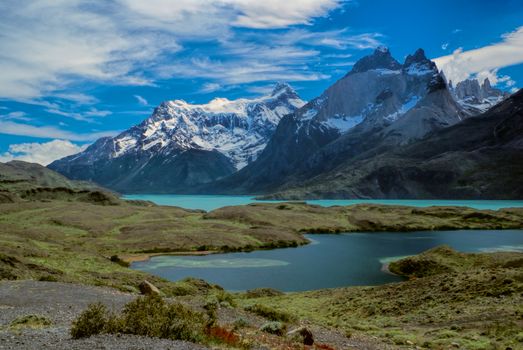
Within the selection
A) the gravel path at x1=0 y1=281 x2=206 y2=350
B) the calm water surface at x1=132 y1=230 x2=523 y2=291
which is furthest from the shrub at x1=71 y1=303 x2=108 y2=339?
the calm water surface at x1=132 y1=230 x2=523 y2=291

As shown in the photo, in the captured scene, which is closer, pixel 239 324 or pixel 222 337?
pixel 222 337

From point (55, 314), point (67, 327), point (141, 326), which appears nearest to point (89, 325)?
point (141, 326)

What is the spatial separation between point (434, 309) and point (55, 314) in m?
25.6

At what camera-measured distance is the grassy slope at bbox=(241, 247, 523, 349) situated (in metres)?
26.8

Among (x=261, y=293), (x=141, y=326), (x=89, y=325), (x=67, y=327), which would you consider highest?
(x=89, y=325)

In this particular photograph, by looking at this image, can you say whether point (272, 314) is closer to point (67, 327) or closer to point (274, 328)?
point (274, 328)

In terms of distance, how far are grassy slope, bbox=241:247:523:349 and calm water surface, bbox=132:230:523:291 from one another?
1569 centimetres

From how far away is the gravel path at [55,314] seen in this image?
17031 mm

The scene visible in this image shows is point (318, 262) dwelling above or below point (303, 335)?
below

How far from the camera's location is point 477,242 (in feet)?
379

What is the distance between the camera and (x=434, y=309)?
36219 millimetres

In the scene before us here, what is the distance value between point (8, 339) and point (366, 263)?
71.4 meters

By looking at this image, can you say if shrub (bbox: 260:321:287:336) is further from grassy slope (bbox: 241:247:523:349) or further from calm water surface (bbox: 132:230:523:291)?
calm water surface (bbox: 132:230:523:291)

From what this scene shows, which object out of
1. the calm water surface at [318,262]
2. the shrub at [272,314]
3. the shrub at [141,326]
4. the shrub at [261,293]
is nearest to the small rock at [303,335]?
the shrub at [141,326]
